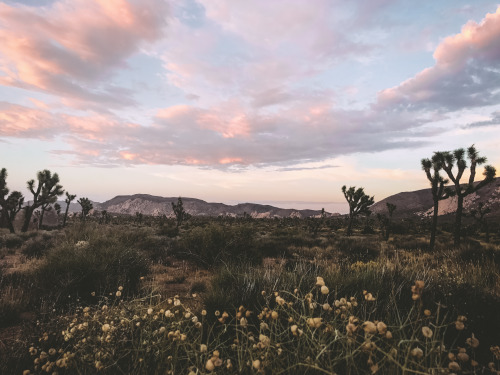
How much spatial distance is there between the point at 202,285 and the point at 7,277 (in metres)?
5.72

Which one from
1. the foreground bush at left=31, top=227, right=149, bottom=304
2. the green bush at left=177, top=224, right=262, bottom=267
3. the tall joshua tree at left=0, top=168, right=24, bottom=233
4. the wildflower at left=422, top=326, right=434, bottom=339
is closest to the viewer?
the wildflower at left=422, top=326, right=434, bottom=339

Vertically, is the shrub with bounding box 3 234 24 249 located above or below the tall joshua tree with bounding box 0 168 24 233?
below

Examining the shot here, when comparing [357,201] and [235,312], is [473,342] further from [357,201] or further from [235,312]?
[357,201]

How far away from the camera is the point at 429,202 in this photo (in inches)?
6565

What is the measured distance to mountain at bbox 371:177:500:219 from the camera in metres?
120

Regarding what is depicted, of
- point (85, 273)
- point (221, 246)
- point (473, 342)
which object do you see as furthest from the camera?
point (221, 246)

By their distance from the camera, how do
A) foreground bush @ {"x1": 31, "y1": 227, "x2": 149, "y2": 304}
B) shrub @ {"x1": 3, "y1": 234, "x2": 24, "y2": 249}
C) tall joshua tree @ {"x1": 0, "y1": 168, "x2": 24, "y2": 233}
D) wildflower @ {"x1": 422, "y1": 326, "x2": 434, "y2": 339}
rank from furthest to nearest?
tall joshua tree @ {"x1": 0, "y1": 168, "x2": 24, "y2": 233} → shrub @ {"x1": 3, "y1": 234, "x2": 24, "y2": 249} → foreground bush @ {"x1": 31, "y1": 227, "x2": 149, "y2": 304} → wildflower @ {"x1": 422, "y1": 326, "x2": 434, "y2": 339}

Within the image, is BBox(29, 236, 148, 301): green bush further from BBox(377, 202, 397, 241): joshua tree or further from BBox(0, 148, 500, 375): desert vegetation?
BBox(377, 202, 397, 241): joshua tree

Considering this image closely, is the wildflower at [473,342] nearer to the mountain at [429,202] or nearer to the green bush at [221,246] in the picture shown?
the green bush at [221,246]

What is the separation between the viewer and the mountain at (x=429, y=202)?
119575 millimetres

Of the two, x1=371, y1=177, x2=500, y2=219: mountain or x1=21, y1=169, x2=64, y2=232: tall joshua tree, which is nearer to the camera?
x1=21, y1=169, x2=64, y2=232: tall joshua tree

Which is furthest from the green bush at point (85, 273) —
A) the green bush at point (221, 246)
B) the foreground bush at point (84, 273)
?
the green bush at point (221, 246)

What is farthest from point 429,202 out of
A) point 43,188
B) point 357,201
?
point 43,188

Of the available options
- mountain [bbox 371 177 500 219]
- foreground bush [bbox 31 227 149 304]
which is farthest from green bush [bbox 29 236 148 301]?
mountain [bbox 371 177 500 219]
